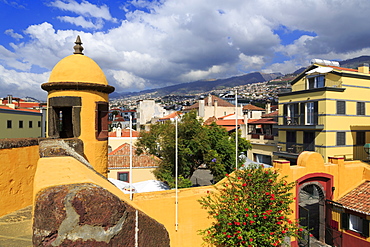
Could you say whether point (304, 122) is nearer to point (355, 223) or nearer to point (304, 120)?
point (304, 120)

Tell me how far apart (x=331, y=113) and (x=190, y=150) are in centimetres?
1483

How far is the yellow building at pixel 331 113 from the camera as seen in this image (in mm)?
22922

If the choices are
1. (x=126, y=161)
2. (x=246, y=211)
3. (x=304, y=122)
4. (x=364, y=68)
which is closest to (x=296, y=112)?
(x=304, y=122)

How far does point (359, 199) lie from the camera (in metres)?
13.1

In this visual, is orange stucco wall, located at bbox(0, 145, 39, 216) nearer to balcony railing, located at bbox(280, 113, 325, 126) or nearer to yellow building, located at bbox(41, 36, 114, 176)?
yellow building, located at bbox(41, 36, 114, 176)

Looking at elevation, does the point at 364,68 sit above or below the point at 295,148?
above

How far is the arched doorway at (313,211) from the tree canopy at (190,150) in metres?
5.98

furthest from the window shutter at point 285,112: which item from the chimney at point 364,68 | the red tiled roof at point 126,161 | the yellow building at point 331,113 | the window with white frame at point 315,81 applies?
the red tiled roof at point 126,161

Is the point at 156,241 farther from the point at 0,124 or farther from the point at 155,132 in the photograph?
the point at 0,124

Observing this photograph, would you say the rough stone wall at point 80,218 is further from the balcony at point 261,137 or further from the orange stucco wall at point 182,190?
the balcony at point 261,137

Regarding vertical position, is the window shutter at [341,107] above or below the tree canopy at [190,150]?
above

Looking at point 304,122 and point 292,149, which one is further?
point 292,149

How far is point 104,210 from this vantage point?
10.2ft

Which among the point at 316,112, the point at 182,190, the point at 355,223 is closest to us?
the point at 182,190
